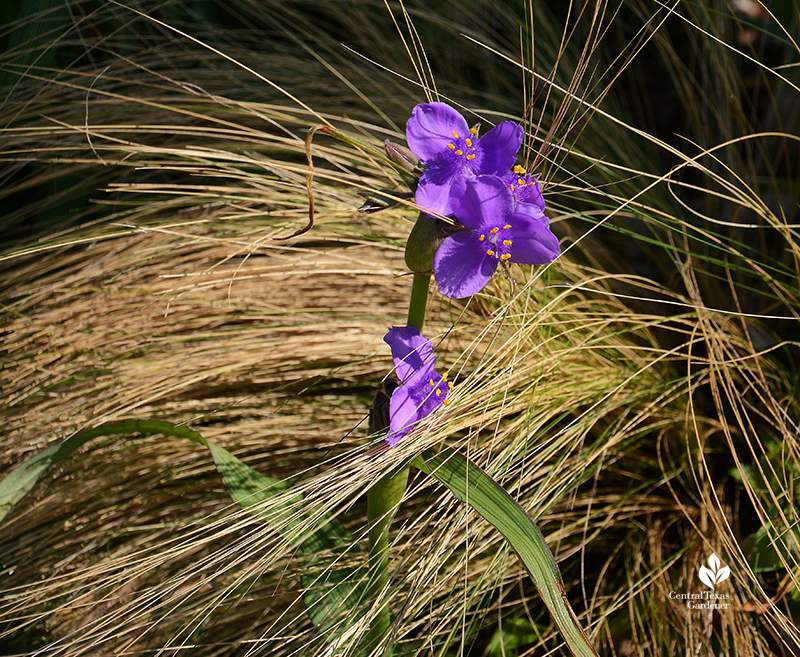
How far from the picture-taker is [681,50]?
61.9 inches

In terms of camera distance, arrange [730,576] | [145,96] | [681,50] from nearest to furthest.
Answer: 1. [730,576]
2. [145,96]
3. [681,50]

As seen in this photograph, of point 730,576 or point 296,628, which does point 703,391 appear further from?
point 296,628

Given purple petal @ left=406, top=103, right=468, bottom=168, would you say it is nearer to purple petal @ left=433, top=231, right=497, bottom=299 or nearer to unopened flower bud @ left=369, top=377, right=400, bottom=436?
purple petal @ left=433, top=231, right=497, bottom=299

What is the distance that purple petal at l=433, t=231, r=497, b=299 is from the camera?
1.64 ft

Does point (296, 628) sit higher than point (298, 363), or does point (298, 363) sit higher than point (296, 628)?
point (298, 363)

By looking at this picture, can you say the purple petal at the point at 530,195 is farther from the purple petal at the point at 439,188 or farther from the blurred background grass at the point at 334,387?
the blurred background grass at the point at 334,387

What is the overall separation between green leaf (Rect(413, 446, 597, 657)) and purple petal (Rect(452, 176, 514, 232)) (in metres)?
0.19

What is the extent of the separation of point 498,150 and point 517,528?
312 millimetres

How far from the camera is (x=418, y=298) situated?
540 millimetres

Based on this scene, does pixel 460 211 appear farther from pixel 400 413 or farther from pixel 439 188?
pixel 400 413

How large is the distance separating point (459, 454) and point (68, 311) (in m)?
0.67

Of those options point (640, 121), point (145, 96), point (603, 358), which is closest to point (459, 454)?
point (603, 358)

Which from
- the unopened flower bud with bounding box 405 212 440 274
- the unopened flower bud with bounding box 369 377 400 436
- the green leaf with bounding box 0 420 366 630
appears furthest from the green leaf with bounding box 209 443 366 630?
the unopened flower bud with bounding box 405 212 440 274

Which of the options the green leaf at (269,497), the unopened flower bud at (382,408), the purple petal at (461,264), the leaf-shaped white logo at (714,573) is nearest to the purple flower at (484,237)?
the purple petal at (461,264)
